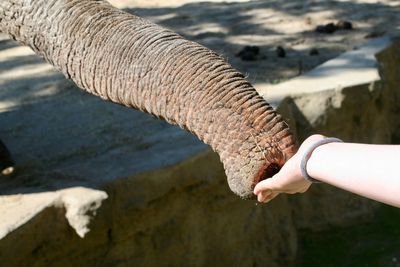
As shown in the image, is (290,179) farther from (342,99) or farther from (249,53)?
(249,53)

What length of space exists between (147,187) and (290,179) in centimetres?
181

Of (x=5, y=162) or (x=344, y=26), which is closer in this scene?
(x=5, y=162)

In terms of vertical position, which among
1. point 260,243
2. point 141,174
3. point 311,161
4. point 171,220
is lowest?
point 260,243

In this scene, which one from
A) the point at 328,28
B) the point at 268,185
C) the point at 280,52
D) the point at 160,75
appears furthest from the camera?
the point at 328,28

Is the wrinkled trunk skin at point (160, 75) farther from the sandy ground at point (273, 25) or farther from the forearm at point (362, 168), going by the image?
the sandy ground at point (273, 25)

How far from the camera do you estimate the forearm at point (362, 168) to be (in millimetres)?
1969

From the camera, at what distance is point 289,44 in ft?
21.6

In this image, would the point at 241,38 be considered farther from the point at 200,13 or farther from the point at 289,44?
the point at 200,13

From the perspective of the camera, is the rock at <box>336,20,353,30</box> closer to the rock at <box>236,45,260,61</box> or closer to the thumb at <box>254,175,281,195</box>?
the rock at <box>236,45,260,61</box>

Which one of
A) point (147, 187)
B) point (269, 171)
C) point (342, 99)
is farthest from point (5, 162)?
point (269, 171)

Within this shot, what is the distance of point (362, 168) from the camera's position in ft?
6.74

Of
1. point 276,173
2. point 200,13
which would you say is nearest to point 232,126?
point 276,173

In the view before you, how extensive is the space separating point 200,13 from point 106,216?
3803mm

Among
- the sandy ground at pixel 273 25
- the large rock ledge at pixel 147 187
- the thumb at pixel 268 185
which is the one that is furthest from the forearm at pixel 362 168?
the sandy ground at pixel 273 25
